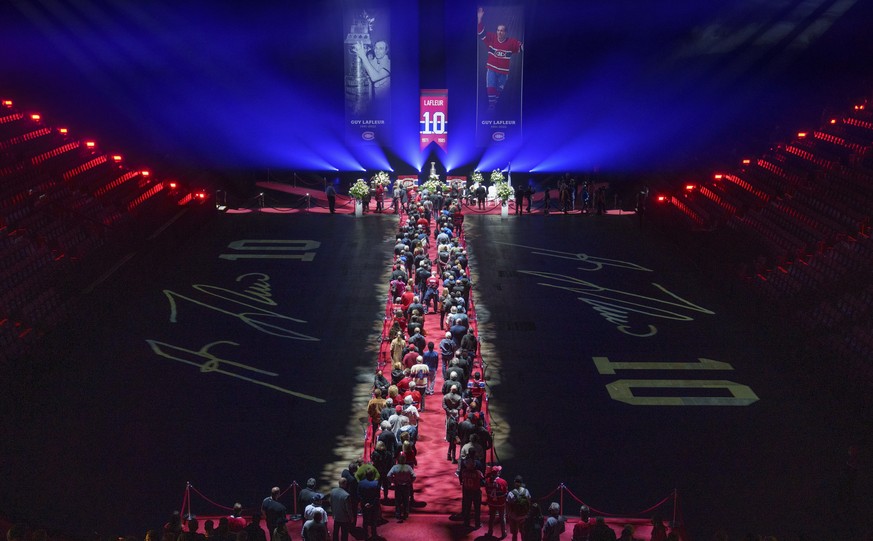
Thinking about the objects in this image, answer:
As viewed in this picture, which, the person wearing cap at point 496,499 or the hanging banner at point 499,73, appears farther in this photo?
the hanging banner at point 499,73

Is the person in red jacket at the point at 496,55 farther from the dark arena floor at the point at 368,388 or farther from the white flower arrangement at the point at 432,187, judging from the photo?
the dark arena floor at the point at 368,388

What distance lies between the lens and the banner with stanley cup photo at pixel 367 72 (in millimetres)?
38062

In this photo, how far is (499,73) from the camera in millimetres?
38719

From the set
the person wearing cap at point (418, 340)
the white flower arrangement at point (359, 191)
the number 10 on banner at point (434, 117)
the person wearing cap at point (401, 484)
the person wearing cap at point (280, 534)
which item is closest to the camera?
the person wearing cap at point (280, 534)

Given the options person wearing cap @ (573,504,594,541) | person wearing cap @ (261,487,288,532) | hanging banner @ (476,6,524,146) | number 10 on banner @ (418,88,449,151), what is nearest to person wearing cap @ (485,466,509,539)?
person wearing cap @ (573,504,594,541)

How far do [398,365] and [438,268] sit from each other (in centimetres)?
943

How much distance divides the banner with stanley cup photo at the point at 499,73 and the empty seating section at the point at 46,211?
Answer: 489 inches

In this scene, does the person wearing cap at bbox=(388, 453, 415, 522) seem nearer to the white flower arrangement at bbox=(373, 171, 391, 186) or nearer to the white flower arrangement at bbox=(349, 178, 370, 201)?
the white flower arrangement at bbox=(349, 178, 370, 201)

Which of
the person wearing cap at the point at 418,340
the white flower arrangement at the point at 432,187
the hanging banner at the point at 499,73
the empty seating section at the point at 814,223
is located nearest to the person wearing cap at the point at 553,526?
the person wearing cap at the point at 418,340

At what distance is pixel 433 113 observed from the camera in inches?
1610

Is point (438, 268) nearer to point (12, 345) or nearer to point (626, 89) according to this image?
point (12, 345)
